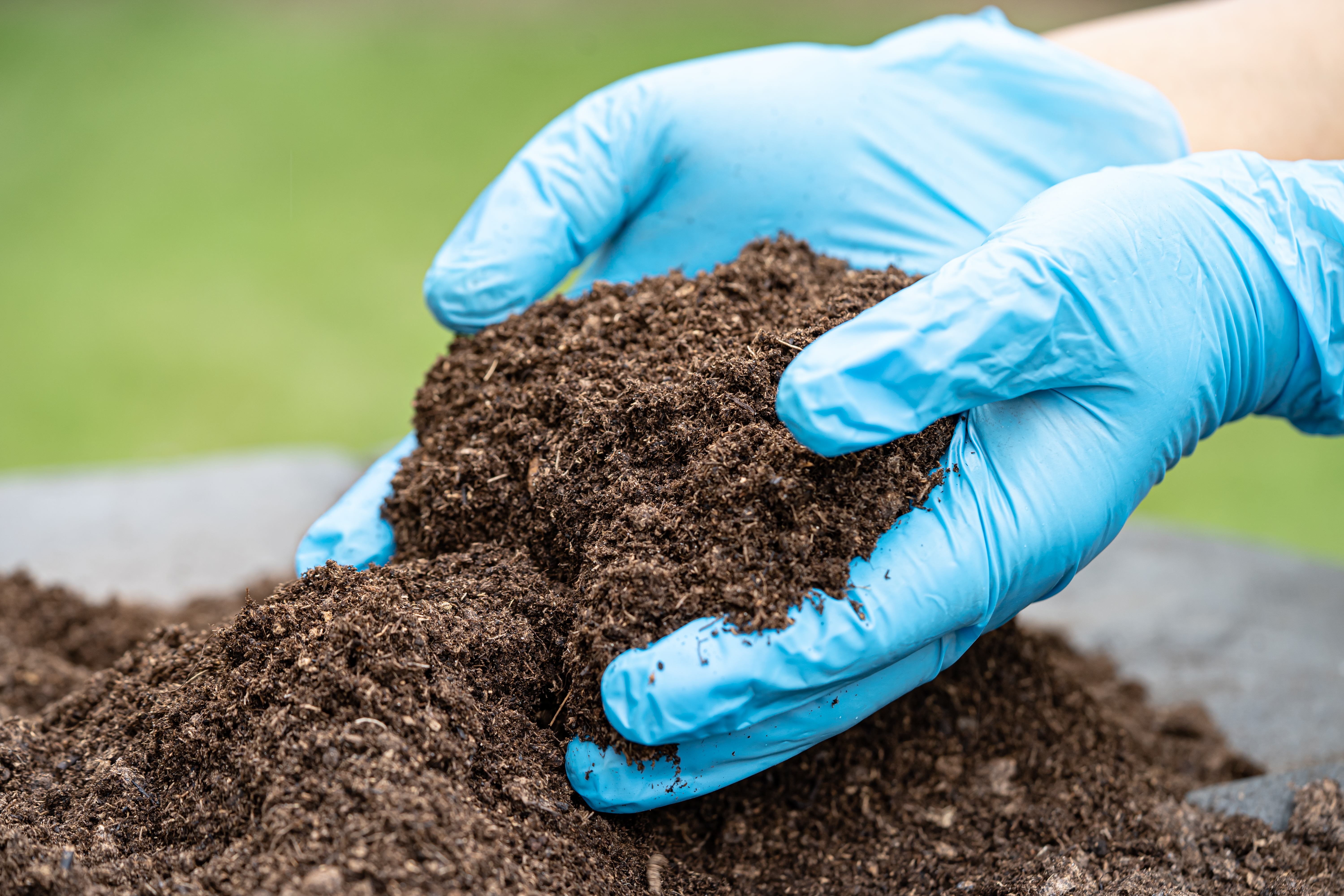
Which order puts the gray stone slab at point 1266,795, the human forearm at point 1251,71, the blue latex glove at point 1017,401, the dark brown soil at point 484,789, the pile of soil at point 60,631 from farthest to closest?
the human forearm at point 1251,71 → the pile of soil at point 60,631 → the gray stone slab at point 1266,795 → the blue latex glove at point 1017,401 → the dark brown soil at point 484,789

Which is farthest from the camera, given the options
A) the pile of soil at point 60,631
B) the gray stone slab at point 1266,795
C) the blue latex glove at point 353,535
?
the pile of soil at point 60,631

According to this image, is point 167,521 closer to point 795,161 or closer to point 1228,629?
point 795,161

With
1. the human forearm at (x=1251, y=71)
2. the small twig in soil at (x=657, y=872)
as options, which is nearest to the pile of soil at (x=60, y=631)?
the small twig in soil at (x=657, y=872)

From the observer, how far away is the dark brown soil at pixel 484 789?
1.10 meters

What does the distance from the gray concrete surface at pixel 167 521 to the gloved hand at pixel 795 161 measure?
141 centimetres

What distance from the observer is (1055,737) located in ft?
5.45

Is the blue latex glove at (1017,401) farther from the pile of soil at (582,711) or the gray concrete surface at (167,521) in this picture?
the gray concrete surface at (167,521)

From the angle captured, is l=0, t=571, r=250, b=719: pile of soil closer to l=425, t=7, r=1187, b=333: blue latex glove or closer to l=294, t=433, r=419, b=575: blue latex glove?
l=294, t=433, r=419, b=575: blue latex glove

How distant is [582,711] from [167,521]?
2.53 m

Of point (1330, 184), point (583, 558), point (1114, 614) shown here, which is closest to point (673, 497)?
point (583, 558)

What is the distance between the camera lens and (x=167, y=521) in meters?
3.18

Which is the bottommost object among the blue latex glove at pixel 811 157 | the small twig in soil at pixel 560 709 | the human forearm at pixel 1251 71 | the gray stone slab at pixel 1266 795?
the gray stone slab at pixel 1266 795

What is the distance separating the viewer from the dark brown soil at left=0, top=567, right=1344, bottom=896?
1102 millimetres

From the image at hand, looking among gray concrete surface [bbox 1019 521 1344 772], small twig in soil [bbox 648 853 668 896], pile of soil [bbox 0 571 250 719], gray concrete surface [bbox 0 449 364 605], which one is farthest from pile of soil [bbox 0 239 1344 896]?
gray concrete surface [bbox 0 449 364 605]
